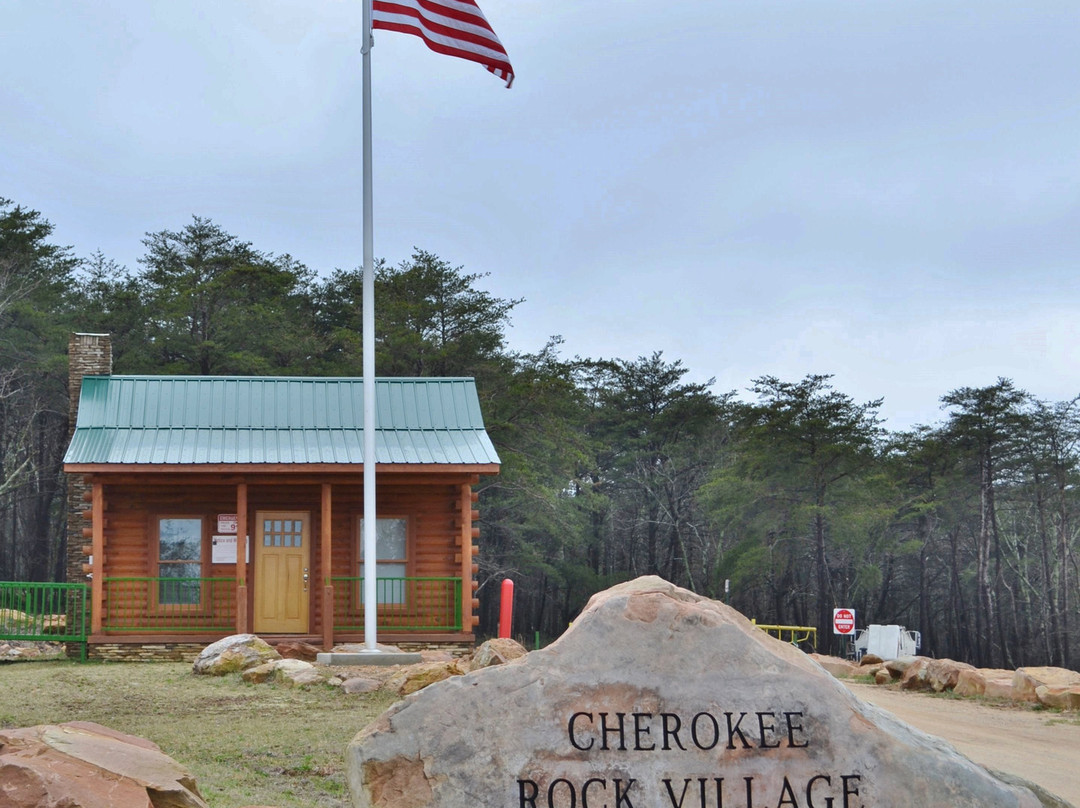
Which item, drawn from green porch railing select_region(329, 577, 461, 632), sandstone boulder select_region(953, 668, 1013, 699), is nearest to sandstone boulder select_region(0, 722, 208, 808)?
sandstone boulder select_region(953, 668, 1013, 699)

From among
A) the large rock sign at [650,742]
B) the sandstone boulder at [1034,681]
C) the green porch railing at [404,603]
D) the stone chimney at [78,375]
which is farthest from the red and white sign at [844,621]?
the large rock sign at [650,742]

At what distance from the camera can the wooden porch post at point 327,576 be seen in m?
18.0

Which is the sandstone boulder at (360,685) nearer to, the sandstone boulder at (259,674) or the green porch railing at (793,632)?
the sandstone boulder at (259,674)

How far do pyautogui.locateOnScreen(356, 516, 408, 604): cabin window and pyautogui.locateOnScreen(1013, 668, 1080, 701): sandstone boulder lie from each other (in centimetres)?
957

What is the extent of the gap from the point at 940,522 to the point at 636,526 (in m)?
12.4

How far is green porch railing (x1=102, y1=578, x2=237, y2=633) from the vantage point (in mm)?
18734

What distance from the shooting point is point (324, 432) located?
19.4m

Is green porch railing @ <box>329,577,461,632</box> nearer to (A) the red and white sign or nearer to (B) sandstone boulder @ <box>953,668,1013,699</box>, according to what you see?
(B) sandstone boulder @ <box>953,668,1013,699</box>

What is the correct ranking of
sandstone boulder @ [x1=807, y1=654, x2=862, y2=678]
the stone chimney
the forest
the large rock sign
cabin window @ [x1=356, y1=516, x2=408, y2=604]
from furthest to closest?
1. the forest
2. the stone chimney
3. cabin window @ [x1=356, y1=516, x2=408, y2=604]
4. sandstone boulder @ [x1=807, y1=654, x2=862, y2=678]
5. the large rock sign

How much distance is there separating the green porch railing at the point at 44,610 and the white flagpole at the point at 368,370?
556 cm

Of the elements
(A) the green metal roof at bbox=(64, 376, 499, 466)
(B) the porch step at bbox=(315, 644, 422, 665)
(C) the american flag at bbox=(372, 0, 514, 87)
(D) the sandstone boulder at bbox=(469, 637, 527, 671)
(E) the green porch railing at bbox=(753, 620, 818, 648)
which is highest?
(C) the american flag at bbox=(372, 0, 514, 87)

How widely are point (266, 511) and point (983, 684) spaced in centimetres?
1149

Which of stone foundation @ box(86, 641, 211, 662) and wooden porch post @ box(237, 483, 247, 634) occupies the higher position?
wooden porch post @ box(237, 483, 247, 634)

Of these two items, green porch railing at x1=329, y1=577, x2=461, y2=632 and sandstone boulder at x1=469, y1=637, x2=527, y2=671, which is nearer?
sandstone boulder at x1=469, y1=637, x2=527, y2=671
